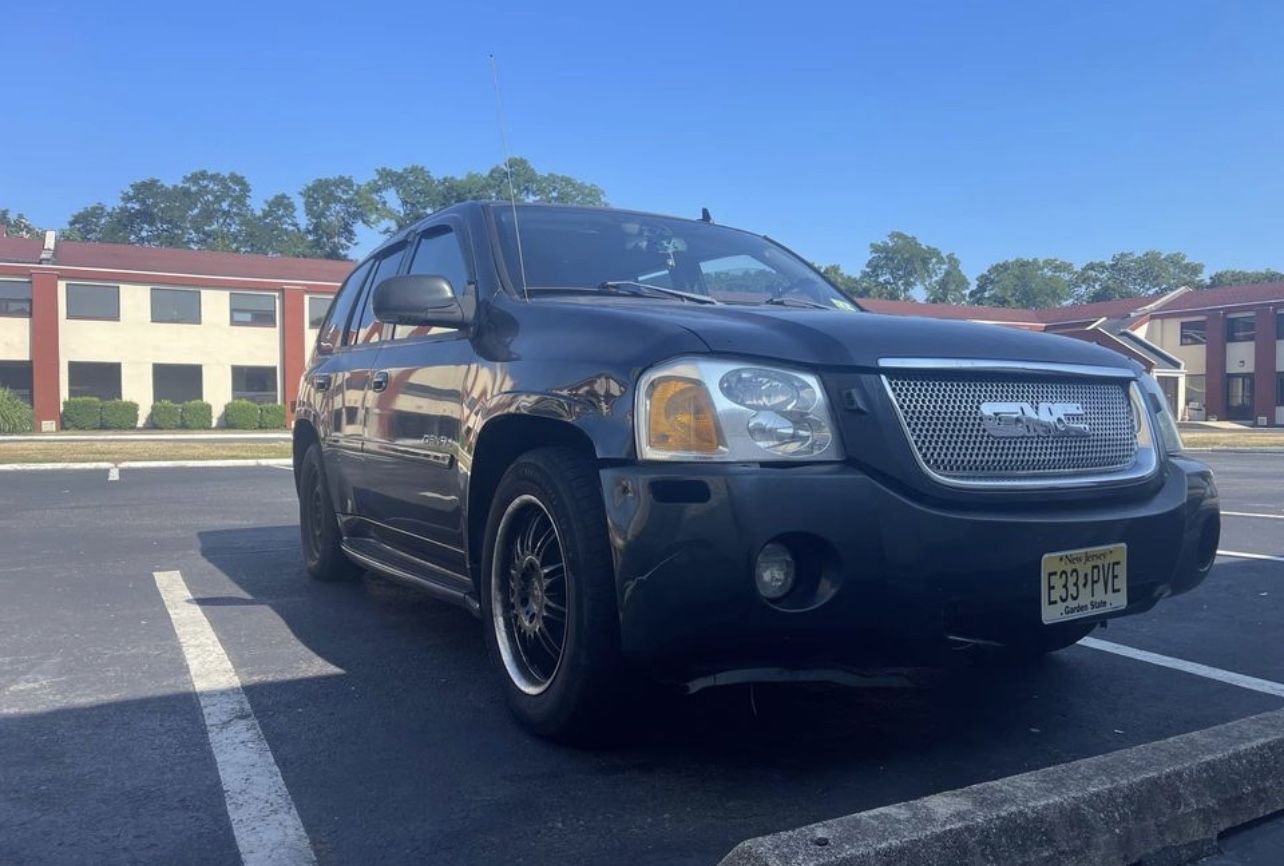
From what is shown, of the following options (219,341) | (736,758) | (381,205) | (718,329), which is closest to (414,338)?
(718,329)

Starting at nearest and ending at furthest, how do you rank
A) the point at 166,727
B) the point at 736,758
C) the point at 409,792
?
1. the point at 409,792
2. the point at 736,758
3. the point at 166,727

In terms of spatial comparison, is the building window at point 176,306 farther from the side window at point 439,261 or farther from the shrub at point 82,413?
the side window at point 439,261

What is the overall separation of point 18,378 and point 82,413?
116 inches

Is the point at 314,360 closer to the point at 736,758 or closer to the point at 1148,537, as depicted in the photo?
the point at 736,758

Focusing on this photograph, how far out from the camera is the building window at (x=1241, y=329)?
4794cm

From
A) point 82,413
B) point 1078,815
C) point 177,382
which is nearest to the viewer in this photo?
point 1078,815

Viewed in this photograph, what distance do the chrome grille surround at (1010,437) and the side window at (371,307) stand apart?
293 centimetres

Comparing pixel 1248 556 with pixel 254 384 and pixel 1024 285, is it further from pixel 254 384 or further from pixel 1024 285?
pixel 1024 285

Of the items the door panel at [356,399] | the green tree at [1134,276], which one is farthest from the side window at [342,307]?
the green tree at [1134,276]

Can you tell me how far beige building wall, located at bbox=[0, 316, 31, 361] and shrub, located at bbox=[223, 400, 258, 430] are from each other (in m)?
6.49

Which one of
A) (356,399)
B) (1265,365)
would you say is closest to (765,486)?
(356,399)

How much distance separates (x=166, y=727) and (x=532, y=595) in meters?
1.30

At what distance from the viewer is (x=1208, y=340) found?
49.6 m

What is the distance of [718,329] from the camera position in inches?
120
